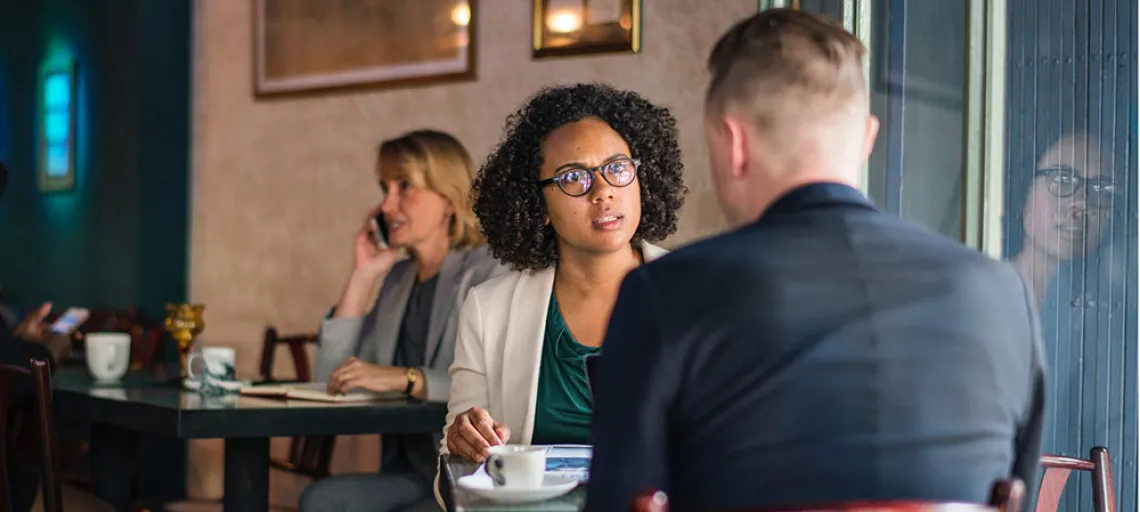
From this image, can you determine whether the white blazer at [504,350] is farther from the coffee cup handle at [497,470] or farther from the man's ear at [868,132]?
the man's ear at [868,132]

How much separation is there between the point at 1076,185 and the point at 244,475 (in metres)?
1.94

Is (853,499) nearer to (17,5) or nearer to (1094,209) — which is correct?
(1094,209)

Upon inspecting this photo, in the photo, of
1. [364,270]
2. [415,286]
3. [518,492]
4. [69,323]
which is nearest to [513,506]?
[518,492]

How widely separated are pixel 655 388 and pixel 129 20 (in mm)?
5349

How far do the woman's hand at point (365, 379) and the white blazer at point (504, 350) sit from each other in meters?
0.57

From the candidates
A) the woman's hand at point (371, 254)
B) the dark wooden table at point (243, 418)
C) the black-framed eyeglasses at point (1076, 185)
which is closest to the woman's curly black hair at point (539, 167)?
the dark wooden table at point (243, 418)

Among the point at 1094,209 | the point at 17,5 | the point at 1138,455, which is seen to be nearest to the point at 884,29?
the point at 1094,209

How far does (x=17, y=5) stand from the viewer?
23.1ft

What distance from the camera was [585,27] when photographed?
4.20 meters

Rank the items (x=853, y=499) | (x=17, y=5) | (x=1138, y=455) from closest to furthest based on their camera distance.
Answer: (x=853, y=499)
(x=1138, y=455)
(x=17, y=5)

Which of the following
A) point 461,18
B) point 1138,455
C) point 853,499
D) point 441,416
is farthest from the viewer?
point 461,18

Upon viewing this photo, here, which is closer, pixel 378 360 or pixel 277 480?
pixel 378 360

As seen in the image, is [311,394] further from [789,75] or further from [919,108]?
[789,75]

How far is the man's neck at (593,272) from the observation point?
2.54 meters
